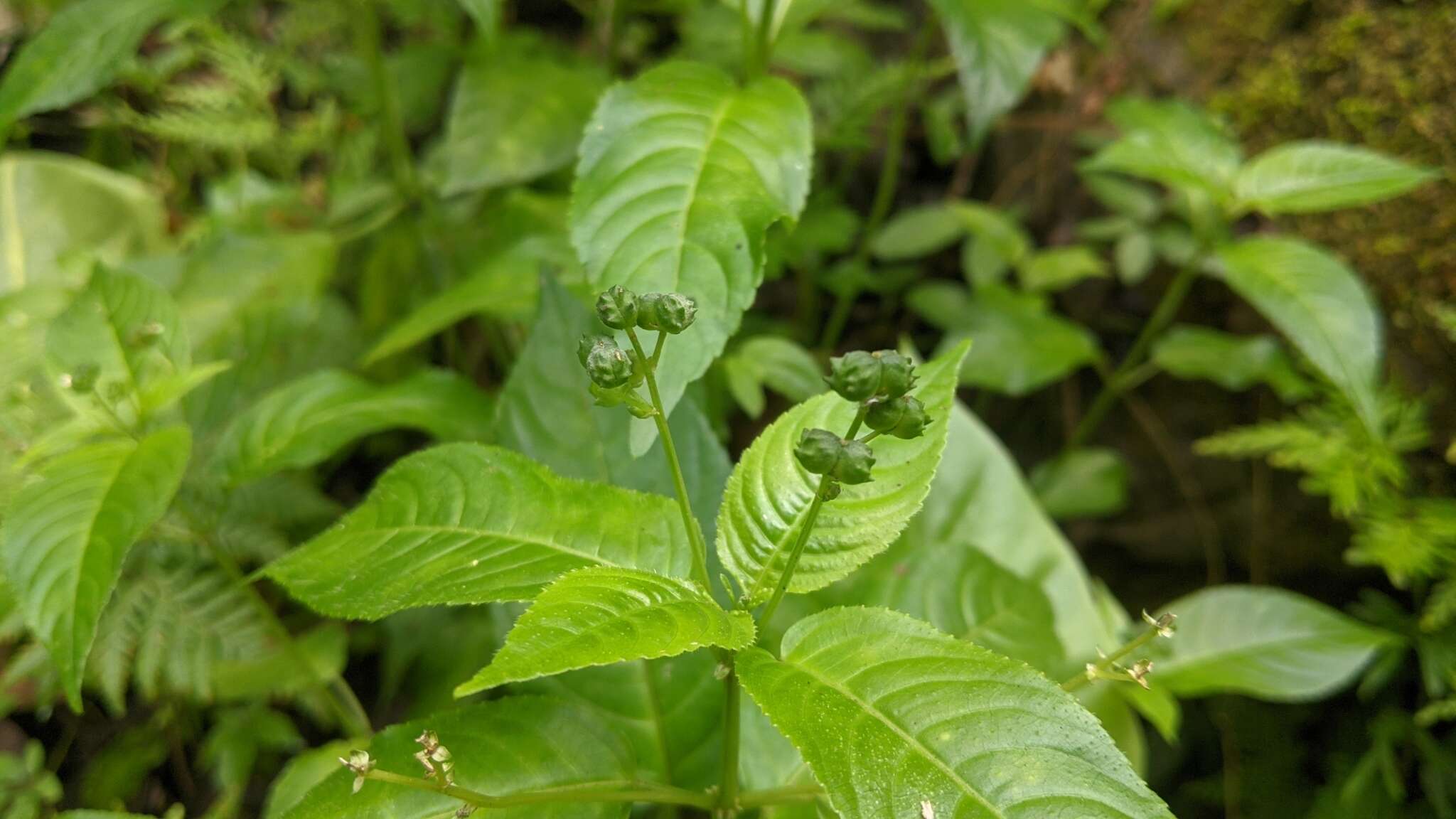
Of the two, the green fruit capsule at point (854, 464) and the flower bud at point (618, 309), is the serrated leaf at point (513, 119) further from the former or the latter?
the green fruit capsule at point (854, 464)

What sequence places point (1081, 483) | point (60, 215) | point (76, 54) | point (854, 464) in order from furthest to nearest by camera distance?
point (60, 215) < point (1081, 483) < point (76, 54) < point (854, 464)

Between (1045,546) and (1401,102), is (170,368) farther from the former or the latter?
(1401,102)

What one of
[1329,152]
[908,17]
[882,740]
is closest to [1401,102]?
[1329,152]

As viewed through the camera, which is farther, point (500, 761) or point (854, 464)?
point (500, 761)

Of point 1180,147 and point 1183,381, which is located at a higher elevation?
point 1180,147

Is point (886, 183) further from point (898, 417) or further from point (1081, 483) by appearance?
point (898, 417)

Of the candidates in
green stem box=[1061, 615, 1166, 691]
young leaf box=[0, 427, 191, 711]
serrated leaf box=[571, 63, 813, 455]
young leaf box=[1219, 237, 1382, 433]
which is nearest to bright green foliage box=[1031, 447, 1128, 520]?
young leaf box=[1219, 237, 1382, 433]

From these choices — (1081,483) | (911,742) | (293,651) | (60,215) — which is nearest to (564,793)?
(911,742)
